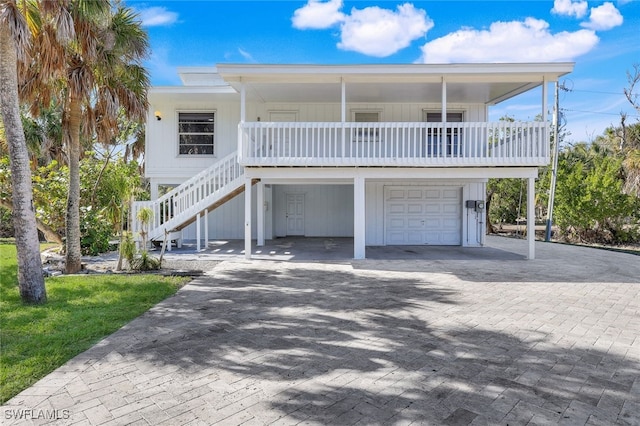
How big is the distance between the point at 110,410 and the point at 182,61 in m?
15.9

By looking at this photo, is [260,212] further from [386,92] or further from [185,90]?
[386,92]

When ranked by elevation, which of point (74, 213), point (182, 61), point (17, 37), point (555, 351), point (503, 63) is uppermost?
point (182, 61)

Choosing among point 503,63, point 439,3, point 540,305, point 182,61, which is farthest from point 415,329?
point 182,61

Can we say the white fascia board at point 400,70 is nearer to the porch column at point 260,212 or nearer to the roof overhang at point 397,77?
the roof overhang at point 397,77

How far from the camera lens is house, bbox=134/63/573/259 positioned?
399 inches

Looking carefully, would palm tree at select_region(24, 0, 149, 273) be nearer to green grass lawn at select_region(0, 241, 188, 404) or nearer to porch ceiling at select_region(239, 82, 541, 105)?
green grass lawn at select_region(0, 241, 188, 404)

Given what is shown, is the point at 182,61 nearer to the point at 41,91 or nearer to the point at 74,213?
the point at 41,91

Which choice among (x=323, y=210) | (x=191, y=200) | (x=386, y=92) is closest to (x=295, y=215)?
(x=323, y=210)

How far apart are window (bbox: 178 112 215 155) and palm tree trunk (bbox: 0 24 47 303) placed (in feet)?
28.6

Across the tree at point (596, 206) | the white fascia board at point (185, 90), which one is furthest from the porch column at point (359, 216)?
the tree at point (596, 206)

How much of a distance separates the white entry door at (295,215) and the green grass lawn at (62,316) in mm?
8741

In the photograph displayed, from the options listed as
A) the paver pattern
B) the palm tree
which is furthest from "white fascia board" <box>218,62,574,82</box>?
the paver pattern

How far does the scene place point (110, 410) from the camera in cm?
288

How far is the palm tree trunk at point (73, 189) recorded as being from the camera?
8078 millimetres
